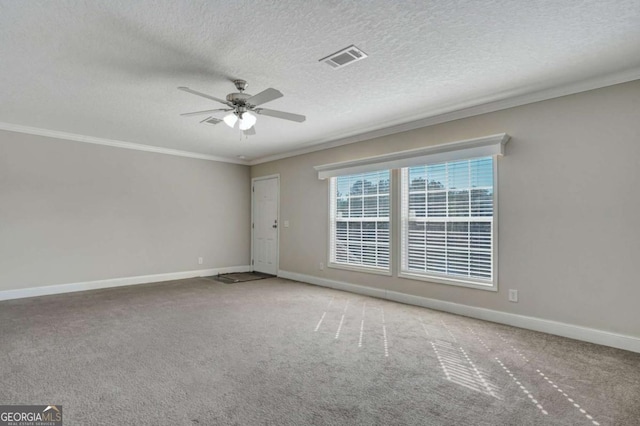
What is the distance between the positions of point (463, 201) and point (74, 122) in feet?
17.6

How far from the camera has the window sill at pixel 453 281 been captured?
3.82 metres

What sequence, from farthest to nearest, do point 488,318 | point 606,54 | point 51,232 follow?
point 51,232 → point 488,318 → point 606,54

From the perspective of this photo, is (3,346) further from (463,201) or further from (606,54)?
(606,54)

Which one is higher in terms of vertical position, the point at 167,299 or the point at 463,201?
the point at 463,201

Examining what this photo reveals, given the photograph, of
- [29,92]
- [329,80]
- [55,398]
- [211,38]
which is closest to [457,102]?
[329,80]

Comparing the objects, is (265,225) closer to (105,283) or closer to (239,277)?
(239,277)

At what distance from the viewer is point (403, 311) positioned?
4168 millimetres

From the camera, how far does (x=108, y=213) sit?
18.4 ft

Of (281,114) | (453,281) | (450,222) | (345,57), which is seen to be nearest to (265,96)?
(281,114)

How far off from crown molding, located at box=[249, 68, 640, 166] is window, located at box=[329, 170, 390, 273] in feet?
2.00

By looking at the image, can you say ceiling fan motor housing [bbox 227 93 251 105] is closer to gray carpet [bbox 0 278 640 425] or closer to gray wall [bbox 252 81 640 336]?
gray carpet [bbox 0 278 640 425]

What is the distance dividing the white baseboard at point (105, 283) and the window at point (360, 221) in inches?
109

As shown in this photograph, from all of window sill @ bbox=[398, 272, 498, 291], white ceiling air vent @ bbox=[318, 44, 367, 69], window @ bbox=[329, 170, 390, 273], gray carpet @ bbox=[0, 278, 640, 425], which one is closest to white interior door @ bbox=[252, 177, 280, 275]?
window @ bbox=[329, 170, 390, 273]

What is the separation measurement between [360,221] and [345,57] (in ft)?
9.57
